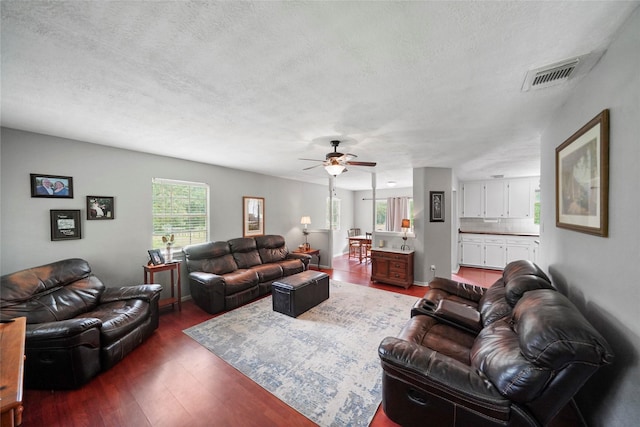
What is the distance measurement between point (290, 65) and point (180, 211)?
379 centimetres

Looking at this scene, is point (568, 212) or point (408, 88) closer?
point (408, 88)

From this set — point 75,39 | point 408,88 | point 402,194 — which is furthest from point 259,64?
point 402,194

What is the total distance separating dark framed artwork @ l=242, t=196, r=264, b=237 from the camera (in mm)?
5340

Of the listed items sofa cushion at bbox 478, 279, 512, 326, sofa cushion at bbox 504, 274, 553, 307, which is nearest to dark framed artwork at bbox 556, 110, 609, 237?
sofa cushion at bbox 504, 274, 553, 307

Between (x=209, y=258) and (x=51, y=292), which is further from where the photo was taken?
(x=209, y=258)

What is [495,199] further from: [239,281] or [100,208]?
[100,208]

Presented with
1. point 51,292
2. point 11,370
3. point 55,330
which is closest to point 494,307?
point 11,370

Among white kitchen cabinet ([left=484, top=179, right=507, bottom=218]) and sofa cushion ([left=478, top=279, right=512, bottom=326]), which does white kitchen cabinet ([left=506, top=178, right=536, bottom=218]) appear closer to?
white kitchen cabinet ([left=484, top=179, right=507, bottom=218])

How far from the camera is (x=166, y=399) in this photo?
1905mm

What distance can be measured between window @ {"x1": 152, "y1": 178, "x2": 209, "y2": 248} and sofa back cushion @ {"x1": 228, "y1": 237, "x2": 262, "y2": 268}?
585 millimetres

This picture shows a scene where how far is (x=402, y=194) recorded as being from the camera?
8.13 metres

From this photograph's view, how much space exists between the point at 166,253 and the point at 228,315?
1537 mm

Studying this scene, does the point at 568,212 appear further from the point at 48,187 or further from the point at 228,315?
the point at 48,187

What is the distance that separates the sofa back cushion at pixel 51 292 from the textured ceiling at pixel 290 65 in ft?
5.33
